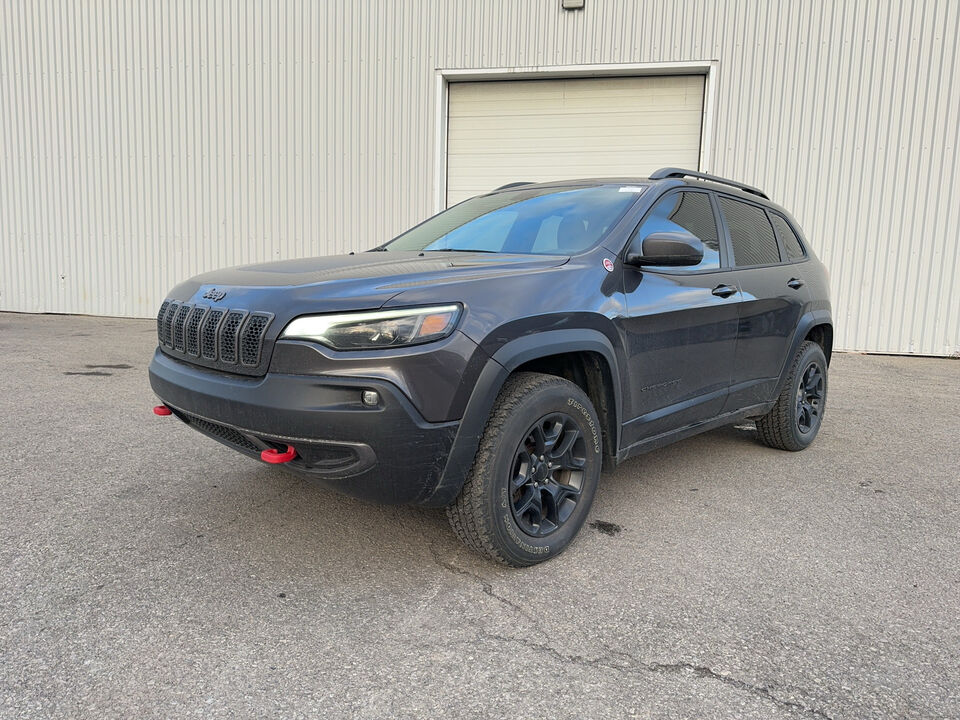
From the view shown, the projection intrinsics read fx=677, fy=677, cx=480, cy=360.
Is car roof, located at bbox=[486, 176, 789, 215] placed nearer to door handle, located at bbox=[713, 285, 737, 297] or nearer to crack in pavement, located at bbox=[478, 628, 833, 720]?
door handle, located at bbox=[713, 285, 737, 297]

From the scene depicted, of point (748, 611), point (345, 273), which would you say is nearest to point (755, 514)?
point (748, 611)

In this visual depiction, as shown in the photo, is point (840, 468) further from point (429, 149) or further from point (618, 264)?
point (429, 149)

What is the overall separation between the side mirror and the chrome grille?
1.62 meters

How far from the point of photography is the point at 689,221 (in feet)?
11.8

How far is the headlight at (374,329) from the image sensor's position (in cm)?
227

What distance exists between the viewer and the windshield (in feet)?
10.6

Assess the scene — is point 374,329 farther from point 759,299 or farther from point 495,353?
point 759,299

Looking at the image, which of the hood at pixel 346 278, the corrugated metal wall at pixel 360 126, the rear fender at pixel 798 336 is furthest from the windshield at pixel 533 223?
the corrugated metal wall at pixel 360 126

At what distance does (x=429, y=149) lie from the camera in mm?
10125

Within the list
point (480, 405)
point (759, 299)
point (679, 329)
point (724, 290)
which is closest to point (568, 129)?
point (759, 299)

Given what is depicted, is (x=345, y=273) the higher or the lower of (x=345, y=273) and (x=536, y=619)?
the higher

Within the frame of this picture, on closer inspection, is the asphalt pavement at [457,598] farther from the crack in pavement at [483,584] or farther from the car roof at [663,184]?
the car roof at [663,184]

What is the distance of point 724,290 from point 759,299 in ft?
1.43

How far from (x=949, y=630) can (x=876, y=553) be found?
633 mm
